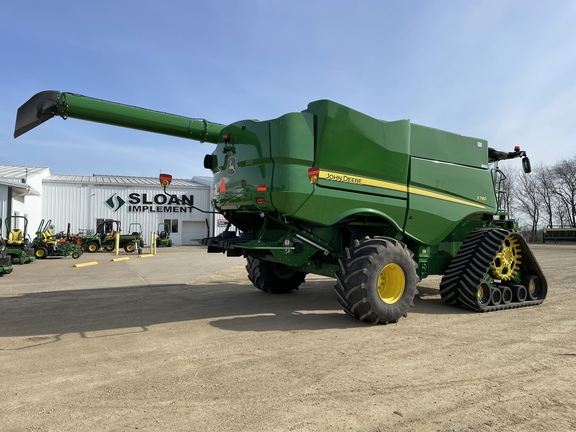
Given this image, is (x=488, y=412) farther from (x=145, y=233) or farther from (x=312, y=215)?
(x=145, y=233)

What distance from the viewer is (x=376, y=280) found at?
18.0 ft

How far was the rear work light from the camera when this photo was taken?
5.38 metres

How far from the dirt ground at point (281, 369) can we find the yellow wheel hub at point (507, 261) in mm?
689

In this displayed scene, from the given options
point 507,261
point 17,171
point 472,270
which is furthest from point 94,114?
point 17,171

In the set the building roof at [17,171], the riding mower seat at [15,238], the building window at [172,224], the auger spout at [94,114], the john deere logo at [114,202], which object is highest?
the building roof at [17,171]

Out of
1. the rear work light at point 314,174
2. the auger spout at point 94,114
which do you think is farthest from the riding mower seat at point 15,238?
the rear work light at point 314,174

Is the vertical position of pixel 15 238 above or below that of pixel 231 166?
below

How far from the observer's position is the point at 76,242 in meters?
23.9

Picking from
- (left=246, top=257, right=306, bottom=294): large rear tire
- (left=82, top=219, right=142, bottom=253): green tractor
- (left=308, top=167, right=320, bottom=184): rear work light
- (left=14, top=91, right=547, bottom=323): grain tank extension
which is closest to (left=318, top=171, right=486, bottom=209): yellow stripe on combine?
(left=14, top=91, right=547, bottom=323): grain tank extension

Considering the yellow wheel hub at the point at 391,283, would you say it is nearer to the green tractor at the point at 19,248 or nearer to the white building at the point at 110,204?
the green tractor at the point at 19,248

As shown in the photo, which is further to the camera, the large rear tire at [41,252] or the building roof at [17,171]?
the building roof at [17,171]

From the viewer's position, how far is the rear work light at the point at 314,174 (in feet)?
17.6

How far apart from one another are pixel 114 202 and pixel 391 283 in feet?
104

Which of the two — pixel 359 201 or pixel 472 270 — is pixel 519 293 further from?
pixel 359 201
